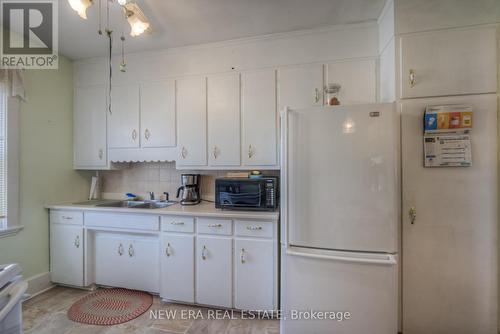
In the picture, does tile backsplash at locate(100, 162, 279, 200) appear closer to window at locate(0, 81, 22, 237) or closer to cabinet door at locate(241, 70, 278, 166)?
cabinet door at locate(241, 70, 278, 166)

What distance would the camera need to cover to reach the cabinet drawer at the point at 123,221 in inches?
80.1

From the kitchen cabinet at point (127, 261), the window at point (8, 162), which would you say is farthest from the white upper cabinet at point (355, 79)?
the window at point (8, 162)

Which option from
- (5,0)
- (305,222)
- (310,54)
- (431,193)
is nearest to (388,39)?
(310,54)

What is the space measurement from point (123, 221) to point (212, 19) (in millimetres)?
2015

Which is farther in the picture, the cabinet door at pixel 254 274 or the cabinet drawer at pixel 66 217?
the cabinet drawer at pixel 66 217

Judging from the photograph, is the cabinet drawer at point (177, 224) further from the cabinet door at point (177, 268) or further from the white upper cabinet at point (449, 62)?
the white upper cabinet at point (449, 62)

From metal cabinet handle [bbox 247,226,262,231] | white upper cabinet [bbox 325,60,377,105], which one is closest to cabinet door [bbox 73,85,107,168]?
metal cabinet handle [bbox 247,226,262,231]

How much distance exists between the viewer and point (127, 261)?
214cm

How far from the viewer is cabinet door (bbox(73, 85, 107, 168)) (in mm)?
2473

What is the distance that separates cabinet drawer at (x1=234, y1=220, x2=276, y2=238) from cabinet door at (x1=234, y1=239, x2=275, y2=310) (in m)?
0.06

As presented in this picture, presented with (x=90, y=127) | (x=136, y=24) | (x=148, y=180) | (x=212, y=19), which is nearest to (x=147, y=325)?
(x=148, y=180)

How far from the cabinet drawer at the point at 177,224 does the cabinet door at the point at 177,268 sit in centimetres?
5

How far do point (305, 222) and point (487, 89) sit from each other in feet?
4.92

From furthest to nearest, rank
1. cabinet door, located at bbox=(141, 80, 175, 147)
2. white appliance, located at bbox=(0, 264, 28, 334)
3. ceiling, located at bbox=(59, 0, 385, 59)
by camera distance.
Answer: cabinet door, located at bbox=(141, 80, 175, 147)
ceiling, located at bbox=(59, 0, 385, 59)
white appliance, located at bbox=(0, 264, 28, 334)
